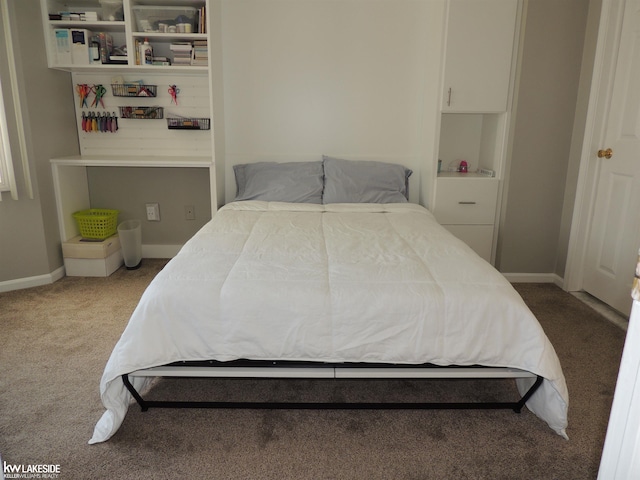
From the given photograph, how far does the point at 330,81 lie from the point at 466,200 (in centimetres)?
137

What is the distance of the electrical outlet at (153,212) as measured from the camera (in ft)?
12.3

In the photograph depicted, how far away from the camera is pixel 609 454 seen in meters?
0.65

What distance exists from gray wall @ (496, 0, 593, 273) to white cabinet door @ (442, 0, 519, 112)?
123 millimetres

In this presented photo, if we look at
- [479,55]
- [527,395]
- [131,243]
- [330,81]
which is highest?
[479,55]

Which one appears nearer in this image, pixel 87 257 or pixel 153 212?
pixel 87 257

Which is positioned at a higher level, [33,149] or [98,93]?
[98,93]

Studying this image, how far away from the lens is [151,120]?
362 cm

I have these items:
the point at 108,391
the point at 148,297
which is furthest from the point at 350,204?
the point at 108,391

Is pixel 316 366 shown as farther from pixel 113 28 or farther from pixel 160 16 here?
pixel 113 28

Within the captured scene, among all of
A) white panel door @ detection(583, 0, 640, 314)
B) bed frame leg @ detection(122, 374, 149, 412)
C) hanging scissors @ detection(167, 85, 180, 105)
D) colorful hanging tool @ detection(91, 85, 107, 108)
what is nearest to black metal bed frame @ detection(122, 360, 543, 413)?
bed frame leg @ detection(122, 374, 149, 412)

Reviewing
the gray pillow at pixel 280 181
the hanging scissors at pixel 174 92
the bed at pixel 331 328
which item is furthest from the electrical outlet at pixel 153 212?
the bed at pixel 331 328

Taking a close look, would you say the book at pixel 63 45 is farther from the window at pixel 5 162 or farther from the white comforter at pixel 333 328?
the white comforter at pixel 333 328
